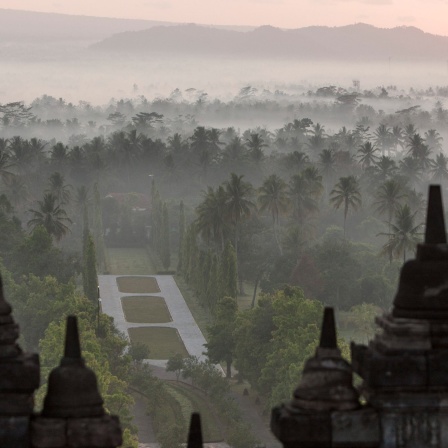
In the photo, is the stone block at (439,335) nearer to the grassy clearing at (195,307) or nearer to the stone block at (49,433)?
the stone block at (49,433)

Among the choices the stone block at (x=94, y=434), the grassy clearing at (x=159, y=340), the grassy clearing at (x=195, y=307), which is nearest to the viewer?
the stone block at (x=94, y=434)

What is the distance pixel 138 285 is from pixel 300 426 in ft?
546

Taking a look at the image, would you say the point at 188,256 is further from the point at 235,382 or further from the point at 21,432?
the point at 21,432

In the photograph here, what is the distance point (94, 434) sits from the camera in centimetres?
1869

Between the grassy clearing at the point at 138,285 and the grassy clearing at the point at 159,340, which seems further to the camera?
the grassy clearing at the point at 138,285

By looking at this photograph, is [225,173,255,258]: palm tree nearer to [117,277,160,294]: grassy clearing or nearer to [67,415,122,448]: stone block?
[117,277,160,294]: grassy clearing

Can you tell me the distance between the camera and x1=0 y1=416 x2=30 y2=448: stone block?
18797 mm

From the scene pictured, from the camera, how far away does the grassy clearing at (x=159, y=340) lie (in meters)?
146

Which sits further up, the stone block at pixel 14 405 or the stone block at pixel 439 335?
the stone block at pixel 439 335

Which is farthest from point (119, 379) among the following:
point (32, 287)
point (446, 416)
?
point (446, 416)

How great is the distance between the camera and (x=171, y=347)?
149125 millimetres

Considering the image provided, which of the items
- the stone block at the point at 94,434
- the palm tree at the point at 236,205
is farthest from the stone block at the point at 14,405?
the palm tree at the point at 236,205

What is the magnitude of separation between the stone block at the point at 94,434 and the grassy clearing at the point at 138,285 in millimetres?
161182

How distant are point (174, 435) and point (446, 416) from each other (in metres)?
83.8
